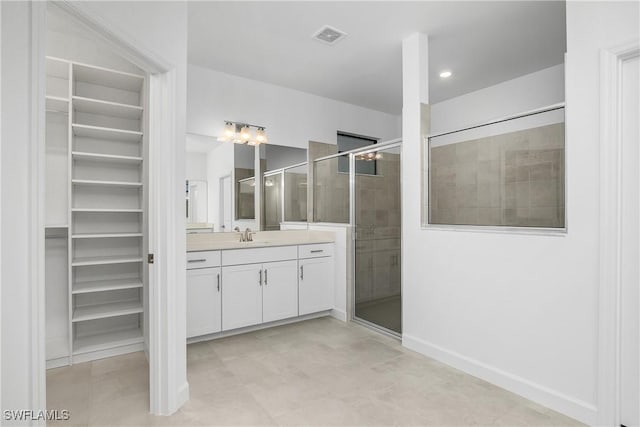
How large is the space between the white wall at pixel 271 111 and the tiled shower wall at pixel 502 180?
1.97m

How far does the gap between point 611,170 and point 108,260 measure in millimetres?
3440

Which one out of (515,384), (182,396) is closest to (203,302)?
(182,396)

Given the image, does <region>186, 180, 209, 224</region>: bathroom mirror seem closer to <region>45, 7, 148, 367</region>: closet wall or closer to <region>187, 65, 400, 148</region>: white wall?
<region>45, 7, 148, 367</region>: closet wall

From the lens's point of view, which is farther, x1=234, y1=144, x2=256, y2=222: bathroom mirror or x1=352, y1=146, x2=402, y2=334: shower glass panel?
x1=234, y1=144, x2=256, y2=222: bathroom mirror

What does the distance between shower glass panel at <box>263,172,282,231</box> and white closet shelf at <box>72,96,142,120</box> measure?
150cm

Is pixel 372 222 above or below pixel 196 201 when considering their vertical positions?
below

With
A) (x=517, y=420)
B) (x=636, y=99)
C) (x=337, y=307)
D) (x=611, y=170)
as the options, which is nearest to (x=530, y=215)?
(x=611, y=170)

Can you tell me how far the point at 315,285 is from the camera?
370cm

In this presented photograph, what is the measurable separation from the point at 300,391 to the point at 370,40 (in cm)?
293

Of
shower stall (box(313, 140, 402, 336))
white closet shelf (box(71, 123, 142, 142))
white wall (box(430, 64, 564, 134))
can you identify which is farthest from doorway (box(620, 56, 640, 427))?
white closet shelf (box(71, 123, 142, 142))

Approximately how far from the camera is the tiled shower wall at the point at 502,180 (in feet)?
6.99

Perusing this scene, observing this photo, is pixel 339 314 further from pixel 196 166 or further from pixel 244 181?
pixel 196 166

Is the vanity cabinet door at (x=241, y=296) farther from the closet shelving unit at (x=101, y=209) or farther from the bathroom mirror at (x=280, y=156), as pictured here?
the bathroom mirror at (x=280, y=156)

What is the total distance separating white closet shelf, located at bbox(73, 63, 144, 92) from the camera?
256 cm
